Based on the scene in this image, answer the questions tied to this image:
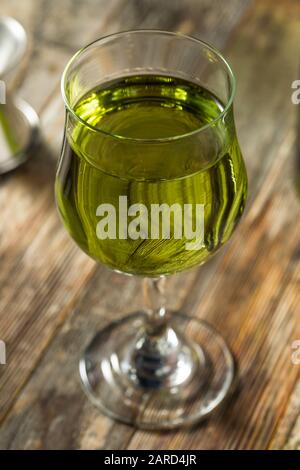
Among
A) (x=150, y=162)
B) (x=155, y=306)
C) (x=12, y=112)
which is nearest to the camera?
(x=150, y=162)

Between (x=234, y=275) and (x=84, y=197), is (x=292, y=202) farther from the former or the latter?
(x=84, y=197)

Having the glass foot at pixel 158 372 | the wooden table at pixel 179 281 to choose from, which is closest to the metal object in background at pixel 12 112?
the wooden table at pixel 179 281

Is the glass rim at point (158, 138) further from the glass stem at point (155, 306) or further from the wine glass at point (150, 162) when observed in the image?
the glass stem at point (155, 306)

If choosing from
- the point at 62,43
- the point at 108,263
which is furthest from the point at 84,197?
the point at 62,43

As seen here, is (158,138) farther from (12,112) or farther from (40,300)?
(12,112)

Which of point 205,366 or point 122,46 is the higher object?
point 122,46

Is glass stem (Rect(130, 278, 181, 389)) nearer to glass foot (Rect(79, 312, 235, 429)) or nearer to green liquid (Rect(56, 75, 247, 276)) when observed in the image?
glass foot (Rect(79, 312, 235, 429))

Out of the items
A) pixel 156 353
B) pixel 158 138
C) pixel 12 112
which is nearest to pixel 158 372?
pixel 156 353

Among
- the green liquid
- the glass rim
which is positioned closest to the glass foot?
the green liquid
